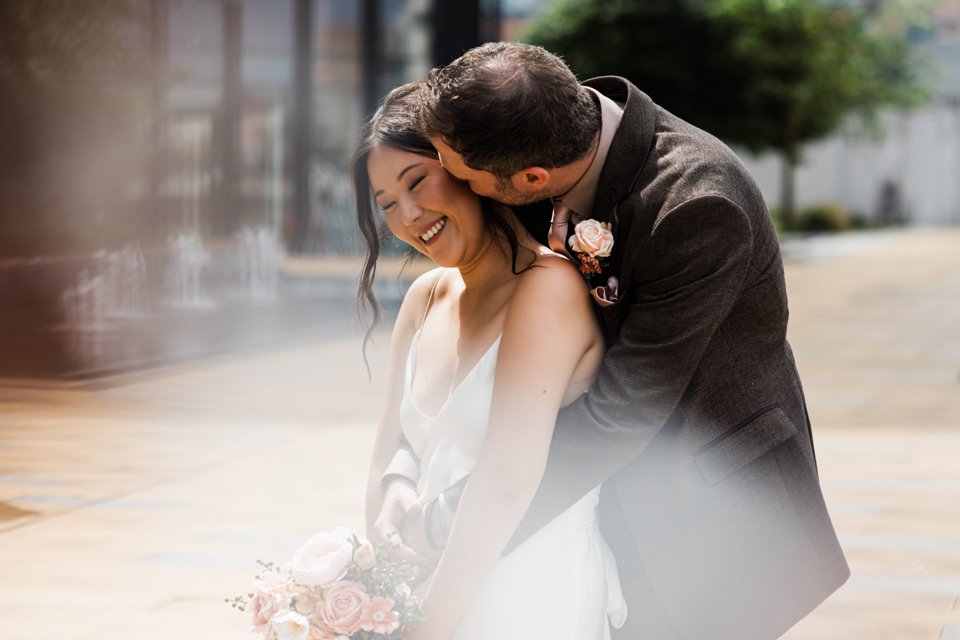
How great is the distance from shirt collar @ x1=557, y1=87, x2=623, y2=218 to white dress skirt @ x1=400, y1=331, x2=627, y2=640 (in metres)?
0.29

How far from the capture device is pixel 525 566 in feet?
8.59

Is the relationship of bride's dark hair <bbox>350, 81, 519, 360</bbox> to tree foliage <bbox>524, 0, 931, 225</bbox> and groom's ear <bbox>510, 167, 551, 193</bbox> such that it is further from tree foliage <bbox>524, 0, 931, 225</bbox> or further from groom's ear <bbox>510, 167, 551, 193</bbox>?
tree foliage <bbox>524, 0, 931, 225</bbox>

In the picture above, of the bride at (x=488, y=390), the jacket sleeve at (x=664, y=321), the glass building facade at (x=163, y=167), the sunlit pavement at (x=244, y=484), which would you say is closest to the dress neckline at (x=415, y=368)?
the bride at (x=488, y=390)

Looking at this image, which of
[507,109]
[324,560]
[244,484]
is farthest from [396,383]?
[244,484]

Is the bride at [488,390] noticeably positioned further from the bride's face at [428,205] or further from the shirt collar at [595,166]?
the shirt collar at [595,166]

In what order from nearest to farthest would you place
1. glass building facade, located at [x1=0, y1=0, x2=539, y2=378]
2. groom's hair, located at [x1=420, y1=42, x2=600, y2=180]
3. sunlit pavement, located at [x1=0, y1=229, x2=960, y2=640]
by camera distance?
groom's hair, located at [x1=420, y1=42, x2=600, y2=180] → sunlit pavement, located at [x1=0, y1=229, x2=960, y2=640] → glass building facade, located at [x1=0, y1=0, x2=539, y2=378]

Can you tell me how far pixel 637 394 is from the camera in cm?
244

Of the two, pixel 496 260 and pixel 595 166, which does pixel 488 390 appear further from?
pixel 595 166

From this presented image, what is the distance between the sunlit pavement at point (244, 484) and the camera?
179 inches

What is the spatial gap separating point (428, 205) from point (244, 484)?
4021mm

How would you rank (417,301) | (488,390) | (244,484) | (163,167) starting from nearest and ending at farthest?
1. (488,390)
2. (417,301)
3. (244,484)
4. (163,167)

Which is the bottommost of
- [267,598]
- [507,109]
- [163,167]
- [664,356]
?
[163,167]

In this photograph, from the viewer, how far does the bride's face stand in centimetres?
266

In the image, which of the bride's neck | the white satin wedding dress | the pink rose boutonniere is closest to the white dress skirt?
the white satin wedding dress
